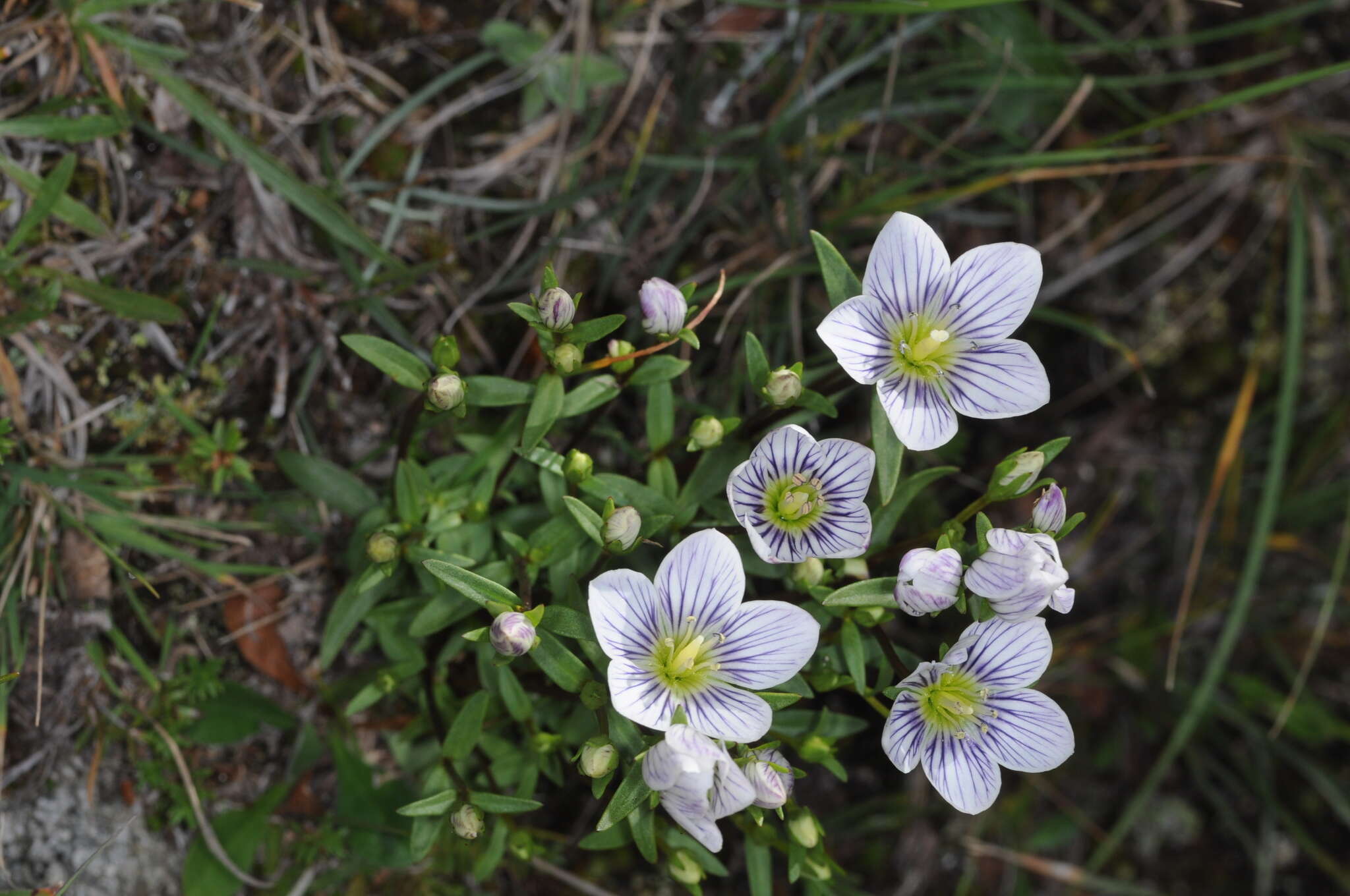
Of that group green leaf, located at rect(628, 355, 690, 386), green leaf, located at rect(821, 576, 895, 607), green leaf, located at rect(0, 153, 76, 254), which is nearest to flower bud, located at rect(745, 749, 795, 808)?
green leaf, located at rect(821, 576, 895, 607)

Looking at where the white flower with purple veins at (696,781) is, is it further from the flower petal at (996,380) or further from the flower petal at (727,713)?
the flower petal at (996,380)

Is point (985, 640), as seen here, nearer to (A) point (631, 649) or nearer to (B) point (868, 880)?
(A) point (631, 649)

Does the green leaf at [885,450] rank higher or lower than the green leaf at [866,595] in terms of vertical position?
higher

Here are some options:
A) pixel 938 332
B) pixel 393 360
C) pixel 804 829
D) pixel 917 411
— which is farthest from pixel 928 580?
pixel 393 360

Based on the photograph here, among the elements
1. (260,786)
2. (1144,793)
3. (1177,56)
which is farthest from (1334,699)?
(260,786)

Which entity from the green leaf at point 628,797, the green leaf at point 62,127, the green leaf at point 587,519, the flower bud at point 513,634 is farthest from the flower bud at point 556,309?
the green leaf at point 62,127

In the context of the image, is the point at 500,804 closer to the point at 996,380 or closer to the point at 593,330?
the point at 593,330
